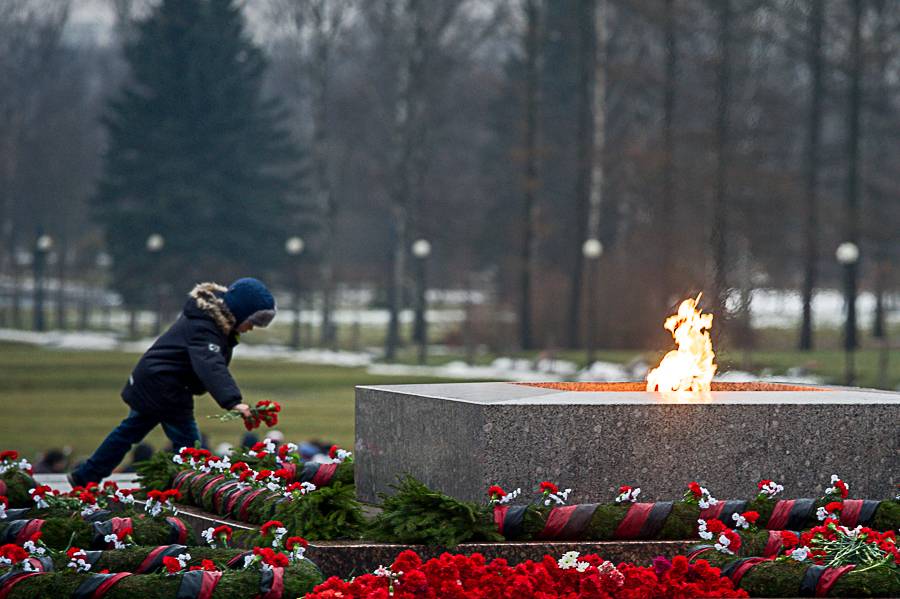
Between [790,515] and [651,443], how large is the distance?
2.19 feet

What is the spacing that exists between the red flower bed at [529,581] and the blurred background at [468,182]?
46.0ft

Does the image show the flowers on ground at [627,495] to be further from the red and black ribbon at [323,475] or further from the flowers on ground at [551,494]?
the red and black ribbon at [323,475]

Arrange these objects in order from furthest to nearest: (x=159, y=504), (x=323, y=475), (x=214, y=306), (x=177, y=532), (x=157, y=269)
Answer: (x=157, y=269), (x=214, y=306), (x=323, y=475), (x=159, y=504), (x=177, y=532)

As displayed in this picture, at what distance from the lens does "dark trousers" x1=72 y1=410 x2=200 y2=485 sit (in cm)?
827

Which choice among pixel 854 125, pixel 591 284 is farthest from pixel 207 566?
pixel 854 125

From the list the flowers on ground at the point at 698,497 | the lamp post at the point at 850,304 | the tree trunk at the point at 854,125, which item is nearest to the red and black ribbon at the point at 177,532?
the flowers on ground at the point at 698,497

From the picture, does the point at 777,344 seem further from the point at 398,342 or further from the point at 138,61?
the point at 138,61

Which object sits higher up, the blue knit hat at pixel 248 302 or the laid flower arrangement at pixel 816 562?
the blue knit hat at pixel 248 302

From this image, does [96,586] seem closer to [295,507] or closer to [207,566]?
[207,566]

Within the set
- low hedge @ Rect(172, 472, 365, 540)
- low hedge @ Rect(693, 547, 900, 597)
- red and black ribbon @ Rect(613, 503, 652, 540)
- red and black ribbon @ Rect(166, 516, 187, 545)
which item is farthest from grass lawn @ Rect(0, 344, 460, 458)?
low hedge @ Rect(693, 547, 900, 597)

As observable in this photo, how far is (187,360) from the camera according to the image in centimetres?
820

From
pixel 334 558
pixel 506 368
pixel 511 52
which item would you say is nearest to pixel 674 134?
pixel 506 368

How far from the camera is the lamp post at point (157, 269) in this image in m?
38.2

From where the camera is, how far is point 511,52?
45219mm
